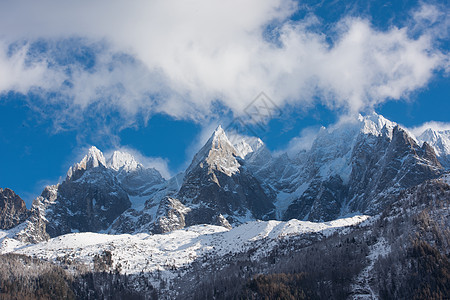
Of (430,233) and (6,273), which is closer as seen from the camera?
(430,233)

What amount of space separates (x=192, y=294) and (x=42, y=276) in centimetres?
5900

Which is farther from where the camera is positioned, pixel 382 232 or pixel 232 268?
pixel 232 268

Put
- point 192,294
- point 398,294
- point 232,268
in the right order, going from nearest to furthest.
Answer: point 398,294 < point 192,294 < point 232,268

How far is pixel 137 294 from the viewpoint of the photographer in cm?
17562

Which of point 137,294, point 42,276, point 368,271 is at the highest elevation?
point 42,276

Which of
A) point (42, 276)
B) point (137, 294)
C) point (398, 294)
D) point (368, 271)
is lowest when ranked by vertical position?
point (398, 294)

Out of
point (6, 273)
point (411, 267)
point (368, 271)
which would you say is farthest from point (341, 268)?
point (6, 273)

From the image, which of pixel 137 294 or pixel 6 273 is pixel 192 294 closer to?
pixel 137 294

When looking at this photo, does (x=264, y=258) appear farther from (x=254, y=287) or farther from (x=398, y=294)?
(x=398, y=294)

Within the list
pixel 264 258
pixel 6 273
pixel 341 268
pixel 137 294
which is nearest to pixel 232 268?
pixel 264 258

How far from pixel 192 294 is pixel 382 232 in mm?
77033

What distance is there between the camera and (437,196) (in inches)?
7013

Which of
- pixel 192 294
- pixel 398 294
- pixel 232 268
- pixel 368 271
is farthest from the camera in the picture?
pixel 232 268

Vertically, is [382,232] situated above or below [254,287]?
above
